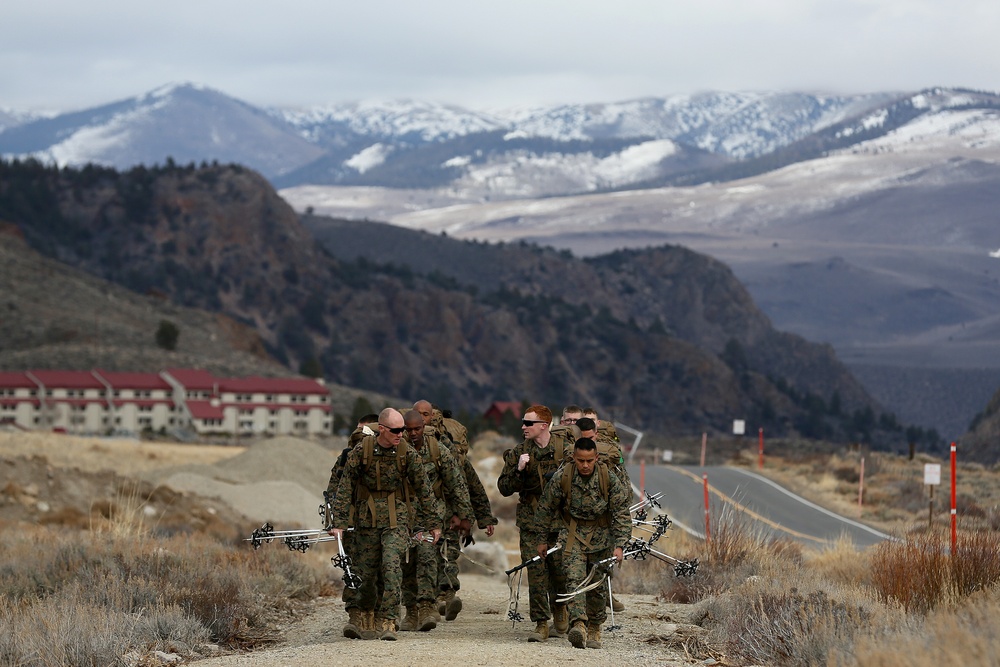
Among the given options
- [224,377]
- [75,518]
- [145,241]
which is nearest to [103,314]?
[224,377]

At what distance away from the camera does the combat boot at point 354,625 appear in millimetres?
A: 13258

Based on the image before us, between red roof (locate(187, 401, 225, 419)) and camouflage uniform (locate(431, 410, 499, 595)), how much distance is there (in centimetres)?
8311

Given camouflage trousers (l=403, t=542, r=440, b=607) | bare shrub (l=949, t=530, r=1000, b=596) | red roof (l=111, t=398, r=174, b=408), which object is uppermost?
bare shrub (l=949, t=530, r=1000, b=596)

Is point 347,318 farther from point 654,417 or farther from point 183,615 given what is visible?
point 183,615

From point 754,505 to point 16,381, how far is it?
7527cm

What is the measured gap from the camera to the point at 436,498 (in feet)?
44.8

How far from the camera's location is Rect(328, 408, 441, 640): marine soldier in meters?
12.9

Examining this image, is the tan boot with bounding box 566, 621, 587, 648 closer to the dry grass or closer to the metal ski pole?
the metal ski pole

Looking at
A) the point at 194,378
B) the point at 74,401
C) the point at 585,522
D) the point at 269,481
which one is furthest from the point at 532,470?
the point at 194,378

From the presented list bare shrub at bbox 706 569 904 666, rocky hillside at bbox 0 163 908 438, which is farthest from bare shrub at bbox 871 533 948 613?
rocky hillside at bbox 0 163 908 438

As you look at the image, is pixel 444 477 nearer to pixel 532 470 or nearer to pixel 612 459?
pixel 532 470

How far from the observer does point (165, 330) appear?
118 metres

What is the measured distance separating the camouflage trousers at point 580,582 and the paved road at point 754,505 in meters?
11.2

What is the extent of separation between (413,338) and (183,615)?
16771 centimetres
